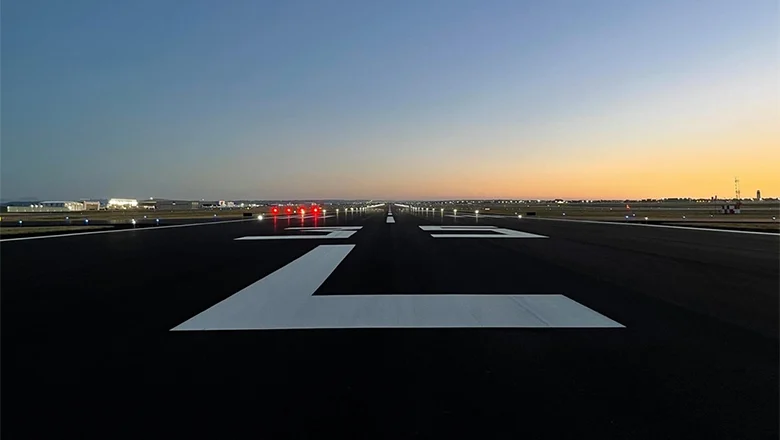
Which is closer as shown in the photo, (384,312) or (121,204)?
(384,312)

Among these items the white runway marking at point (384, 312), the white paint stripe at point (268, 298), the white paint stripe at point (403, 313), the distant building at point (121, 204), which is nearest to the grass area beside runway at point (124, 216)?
the white paint stripe at point (268, 298)

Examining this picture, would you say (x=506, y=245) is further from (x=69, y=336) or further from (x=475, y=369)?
(x=69, y=336)

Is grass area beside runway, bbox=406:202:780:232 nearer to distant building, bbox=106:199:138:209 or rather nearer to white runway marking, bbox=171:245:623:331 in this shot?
white runway marking, bbox=171:245:623:331

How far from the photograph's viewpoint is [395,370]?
367 centimetres

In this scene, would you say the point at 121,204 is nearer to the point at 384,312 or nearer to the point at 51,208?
the point at 51,208

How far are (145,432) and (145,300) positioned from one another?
4349 millimetres

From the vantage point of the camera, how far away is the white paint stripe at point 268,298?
17.3 ft

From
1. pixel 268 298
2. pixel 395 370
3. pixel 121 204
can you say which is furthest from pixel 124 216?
pixel 121 204

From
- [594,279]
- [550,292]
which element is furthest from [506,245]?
[550,292]

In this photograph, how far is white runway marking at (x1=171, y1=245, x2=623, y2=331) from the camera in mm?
5117

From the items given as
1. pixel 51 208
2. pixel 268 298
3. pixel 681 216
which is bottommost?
pixel 681 216

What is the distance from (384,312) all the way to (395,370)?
6.55 feet

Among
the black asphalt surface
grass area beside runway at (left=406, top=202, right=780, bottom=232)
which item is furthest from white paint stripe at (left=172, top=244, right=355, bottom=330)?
grass area beside runway at (left=406, top=202, right=780, bottom=232)

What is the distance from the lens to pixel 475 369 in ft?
12.2
